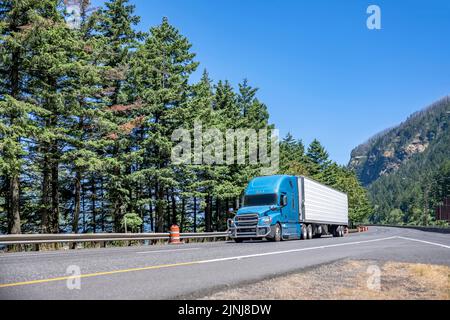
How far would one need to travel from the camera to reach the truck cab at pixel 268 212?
23.1 m

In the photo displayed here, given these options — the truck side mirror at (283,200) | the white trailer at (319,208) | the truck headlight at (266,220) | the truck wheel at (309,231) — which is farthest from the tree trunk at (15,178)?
the truck wheel at (309,231)

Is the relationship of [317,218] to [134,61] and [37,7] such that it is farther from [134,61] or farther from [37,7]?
[37,7]

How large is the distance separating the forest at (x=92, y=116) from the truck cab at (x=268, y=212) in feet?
29.8

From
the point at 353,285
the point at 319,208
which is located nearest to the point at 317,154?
the point at 319,208

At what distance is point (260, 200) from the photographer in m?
24.4

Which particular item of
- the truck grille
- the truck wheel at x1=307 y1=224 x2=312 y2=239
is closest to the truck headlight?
the truck grille

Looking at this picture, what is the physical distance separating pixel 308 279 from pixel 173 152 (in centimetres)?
2650

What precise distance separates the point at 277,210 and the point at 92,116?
12634 mm

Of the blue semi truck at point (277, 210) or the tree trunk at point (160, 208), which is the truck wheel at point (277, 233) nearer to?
the blue semi truck at point (277, 210)

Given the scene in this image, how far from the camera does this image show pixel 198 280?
24.4 feet

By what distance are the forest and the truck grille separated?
9.07m

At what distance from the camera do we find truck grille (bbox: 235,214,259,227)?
908 inches

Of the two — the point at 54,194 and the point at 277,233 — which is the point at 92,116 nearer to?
the point at 54,194

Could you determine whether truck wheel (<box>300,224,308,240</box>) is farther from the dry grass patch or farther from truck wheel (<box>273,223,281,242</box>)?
the dry grass patch
